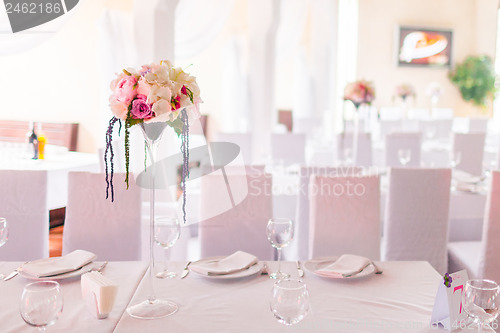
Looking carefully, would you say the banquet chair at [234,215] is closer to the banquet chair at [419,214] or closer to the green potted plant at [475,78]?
the banquet chair at [419,214]

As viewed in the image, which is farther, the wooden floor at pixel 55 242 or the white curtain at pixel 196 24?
the white curtain at pixel 196 24

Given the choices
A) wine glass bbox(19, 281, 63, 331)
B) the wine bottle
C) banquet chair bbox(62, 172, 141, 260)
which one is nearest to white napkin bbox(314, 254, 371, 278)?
wine glass bbox(19, 281, 63, 331)

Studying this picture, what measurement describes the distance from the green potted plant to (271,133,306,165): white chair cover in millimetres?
7477

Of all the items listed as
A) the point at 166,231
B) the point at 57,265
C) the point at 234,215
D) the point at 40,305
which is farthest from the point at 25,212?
the point at 40,305

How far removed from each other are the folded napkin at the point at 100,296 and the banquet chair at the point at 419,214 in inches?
71.9

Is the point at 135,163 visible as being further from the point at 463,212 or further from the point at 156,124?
the point at 156,124

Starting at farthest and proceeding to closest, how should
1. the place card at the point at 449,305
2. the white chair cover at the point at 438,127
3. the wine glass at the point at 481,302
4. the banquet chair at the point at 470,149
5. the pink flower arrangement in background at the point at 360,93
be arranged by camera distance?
1. the white chair cover at the point at 438,127
2. the banquet chair at the point at 470,149
3. the pink flower arrangement in background at the point at 360,93
4. the place card at the point at 449,305
5. the wine glass at the point at 481,302

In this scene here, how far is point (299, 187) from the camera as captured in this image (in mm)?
3312

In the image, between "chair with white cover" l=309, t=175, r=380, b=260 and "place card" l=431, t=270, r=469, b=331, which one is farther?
"chair with white cover" l=309, t=175, r=380, b=260

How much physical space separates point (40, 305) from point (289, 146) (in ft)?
14.8

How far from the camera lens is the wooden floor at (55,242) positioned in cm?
435

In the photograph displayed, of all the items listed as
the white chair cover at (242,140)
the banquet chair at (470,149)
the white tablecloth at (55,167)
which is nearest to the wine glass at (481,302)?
the white tablecloth at (55,167)

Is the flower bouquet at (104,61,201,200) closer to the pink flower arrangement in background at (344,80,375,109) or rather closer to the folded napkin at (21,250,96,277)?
the folded napkin at (21,250,96,277)

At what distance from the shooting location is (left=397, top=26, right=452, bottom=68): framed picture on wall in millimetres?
11703
